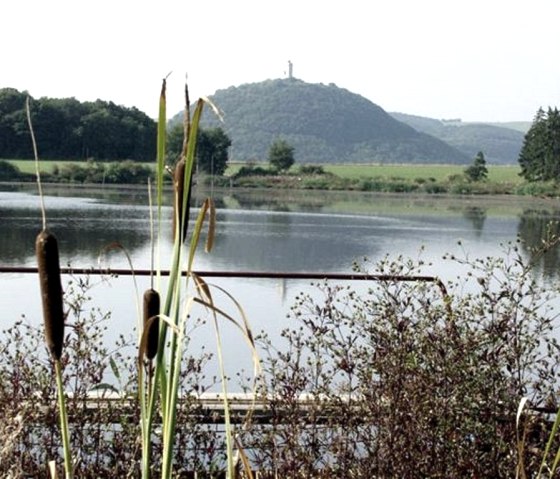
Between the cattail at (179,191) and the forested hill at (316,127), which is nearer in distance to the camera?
A: the cattail at (179,191)

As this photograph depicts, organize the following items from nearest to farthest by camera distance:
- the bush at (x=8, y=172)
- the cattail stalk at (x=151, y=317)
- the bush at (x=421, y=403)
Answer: the cattail stalk at (x=151, y=317)
the bush at (x=421, y=403)
the bush at (x=8, y=172)

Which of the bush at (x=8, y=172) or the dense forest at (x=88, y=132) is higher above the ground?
the dense forest at (x=88, y=132)

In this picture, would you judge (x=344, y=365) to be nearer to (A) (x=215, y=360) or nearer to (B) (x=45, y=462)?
(B) (x=45, y=462)

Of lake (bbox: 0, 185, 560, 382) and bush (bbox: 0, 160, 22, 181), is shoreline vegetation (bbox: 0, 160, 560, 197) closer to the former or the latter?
bush (bbox: 0, 160, 22, 181)

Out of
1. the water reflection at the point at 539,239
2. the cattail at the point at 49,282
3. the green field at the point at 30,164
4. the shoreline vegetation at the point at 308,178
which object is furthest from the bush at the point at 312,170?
the cattail at the point at 49,282

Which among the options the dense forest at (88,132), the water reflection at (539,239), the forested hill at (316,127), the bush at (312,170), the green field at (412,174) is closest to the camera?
Answer: the water reflection at (539,239)

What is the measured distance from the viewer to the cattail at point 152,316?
4.71 ft

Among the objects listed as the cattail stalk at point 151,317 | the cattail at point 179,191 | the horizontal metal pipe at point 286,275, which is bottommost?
the horizontal metal pipe at point 286,275

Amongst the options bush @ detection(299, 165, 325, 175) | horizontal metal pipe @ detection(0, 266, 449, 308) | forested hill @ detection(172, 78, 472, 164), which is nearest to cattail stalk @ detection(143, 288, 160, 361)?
horizontal metal pipe @ detection(0, 266, 449, 308)

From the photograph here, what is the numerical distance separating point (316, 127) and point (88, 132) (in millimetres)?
103091

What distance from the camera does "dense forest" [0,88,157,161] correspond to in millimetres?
75750

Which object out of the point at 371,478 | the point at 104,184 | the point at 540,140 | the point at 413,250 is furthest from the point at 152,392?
the point at 540,140

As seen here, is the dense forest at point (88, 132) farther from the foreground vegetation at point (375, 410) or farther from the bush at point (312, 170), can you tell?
the foreground vegetation at point (375, 410)

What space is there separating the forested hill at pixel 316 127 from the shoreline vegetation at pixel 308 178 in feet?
217
